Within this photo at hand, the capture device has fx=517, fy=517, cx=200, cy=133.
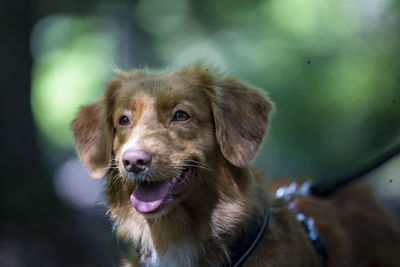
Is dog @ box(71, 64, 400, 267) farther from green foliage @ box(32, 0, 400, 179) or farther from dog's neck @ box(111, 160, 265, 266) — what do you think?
green foliage @ box(32, 0, 400, 179)

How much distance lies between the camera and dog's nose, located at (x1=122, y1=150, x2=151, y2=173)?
323cm

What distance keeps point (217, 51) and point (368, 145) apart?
447 cm

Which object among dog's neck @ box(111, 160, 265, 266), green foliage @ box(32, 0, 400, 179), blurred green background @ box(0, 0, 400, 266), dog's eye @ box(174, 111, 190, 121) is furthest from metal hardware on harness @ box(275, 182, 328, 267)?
green foliage @ box(32, 0, 400, 179)

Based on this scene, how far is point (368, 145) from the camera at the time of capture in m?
13.0

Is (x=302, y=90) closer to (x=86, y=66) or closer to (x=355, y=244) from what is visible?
(x=86, y=66)

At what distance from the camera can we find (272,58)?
527 inches

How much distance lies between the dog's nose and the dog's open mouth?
10.2 inches

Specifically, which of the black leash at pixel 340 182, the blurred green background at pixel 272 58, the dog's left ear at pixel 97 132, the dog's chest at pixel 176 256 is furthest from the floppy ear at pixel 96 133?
the blurred green background at pixel 272 58

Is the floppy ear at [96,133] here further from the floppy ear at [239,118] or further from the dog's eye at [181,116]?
the floppy ear at [239,118]

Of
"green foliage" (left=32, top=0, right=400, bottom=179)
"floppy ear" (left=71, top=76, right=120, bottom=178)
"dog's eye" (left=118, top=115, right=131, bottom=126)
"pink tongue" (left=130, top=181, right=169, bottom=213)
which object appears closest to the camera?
"pink tongue" (left=130, top=181, right=169, bottom=213)

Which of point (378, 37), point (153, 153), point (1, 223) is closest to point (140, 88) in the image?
point (153, 153)

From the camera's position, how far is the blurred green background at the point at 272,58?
10828 mm

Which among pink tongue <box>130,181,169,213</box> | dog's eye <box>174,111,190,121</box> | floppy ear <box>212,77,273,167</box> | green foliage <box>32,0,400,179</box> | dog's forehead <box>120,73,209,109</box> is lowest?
green foliage <box>32,0,400,179</box>

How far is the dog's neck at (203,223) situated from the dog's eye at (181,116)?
→ 0.43 m
